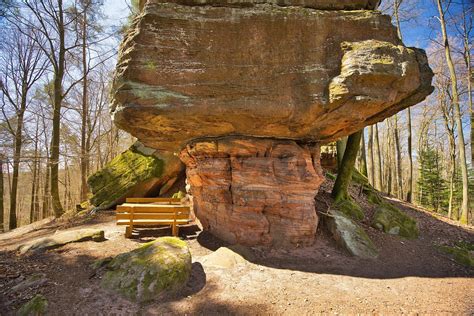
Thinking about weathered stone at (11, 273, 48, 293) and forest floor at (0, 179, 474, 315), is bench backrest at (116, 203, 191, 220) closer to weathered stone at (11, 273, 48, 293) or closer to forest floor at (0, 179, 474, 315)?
forest floor at (0, 179, 474, 315)

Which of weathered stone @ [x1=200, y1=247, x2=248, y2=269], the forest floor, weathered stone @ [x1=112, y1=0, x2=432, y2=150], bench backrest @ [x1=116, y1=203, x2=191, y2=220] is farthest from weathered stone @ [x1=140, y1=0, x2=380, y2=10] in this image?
the forest floor

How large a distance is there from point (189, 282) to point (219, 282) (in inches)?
21.2

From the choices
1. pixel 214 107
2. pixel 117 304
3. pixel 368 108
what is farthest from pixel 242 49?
pixel 117 304

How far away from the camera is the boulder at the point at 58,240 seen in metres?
5.48

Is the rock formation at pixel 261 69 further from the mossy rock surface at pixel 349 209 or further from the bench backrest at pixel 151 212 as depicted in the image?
the mossy rock surface at pixel 349 209

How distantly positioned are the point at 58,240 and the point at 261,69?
612 centimetres

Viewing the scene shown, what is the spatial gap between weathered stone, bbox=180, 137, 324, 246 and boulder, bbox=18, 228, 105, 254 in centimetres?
320

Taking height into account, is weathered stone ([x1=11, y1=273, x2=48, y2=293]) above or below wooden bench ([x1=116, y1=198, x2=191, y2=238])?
below

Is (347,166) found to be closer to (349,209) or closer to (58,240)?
(349,209)

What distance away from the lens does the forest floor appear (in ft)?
12.3

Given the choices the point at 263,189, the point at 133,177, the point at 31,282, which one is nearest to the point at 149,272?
the point at 31,282

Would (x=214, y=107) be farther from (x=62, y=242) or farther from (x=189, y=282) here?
(x=62, y=242)

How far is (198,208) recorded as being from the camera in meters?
7.34

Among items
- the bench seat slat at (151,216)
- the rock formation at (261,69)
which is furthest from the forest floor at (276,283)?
the rock formation at (261,69)
